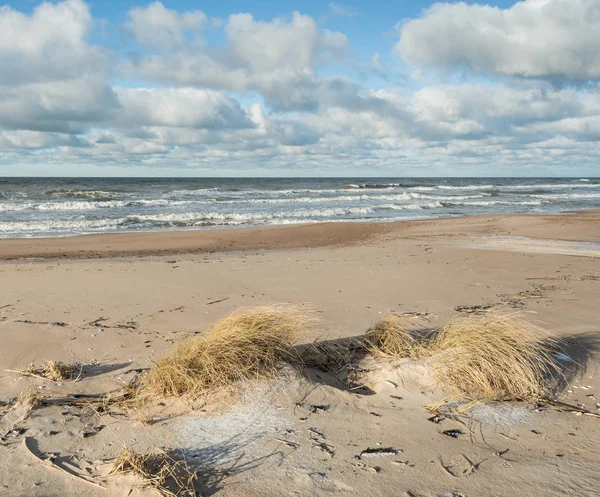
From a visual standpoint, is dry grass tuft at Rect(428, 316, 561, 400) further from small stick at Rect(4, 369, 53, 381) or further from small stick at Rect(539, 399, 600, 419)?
small stick at Rect(4, 369, 53, 381)

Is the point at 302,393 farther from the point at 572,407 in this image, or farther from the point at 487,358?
the point at 572,407

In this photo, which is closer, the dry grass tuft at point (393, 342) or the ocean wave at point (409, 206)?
the dry grass tuft at point (393, 342)

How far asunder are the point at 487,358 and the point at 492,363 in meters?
0.06

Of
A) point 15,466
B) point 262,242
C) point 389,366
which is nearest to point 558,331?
point 389,366

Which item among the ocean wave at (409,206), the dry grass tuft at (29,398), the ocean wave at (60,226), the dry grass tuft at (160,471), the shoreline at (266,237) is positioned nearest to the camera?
the dry grass tuft at (160,471)

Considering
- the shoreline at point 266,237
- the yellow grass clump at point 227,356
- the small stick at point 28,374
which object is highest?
the yellow grass clump at point 227,356

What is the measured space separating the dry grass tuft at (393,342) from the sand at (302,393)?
0.30 m

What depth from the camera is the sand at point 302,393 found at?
2.81m

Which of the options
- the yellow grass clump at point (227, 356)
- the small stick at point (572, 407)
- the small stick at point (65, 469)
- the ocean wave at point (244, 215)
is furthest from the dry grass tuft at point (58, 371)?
the ocean wave at point (244, 215)

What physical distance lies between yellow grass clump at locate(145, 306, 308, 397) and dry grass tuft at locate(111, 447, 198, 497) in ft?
2.67

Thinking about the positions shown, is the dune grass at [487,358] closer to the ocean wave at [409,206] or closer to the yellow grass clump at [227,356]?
the yellow grass clump at [227,356]

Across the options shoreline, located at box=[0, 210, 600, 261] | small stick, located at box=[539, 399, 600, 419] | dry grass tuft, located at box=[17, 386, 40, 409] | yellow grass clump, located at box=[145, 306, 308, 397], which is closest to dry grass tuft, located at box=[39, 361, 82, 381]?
dry grass tuft, located at box=[17, 386, 40, 409]

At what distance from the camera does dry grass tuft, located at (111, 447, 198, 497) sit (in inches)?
102

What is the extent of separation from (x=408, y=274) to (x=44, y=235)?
13753 millimetres
